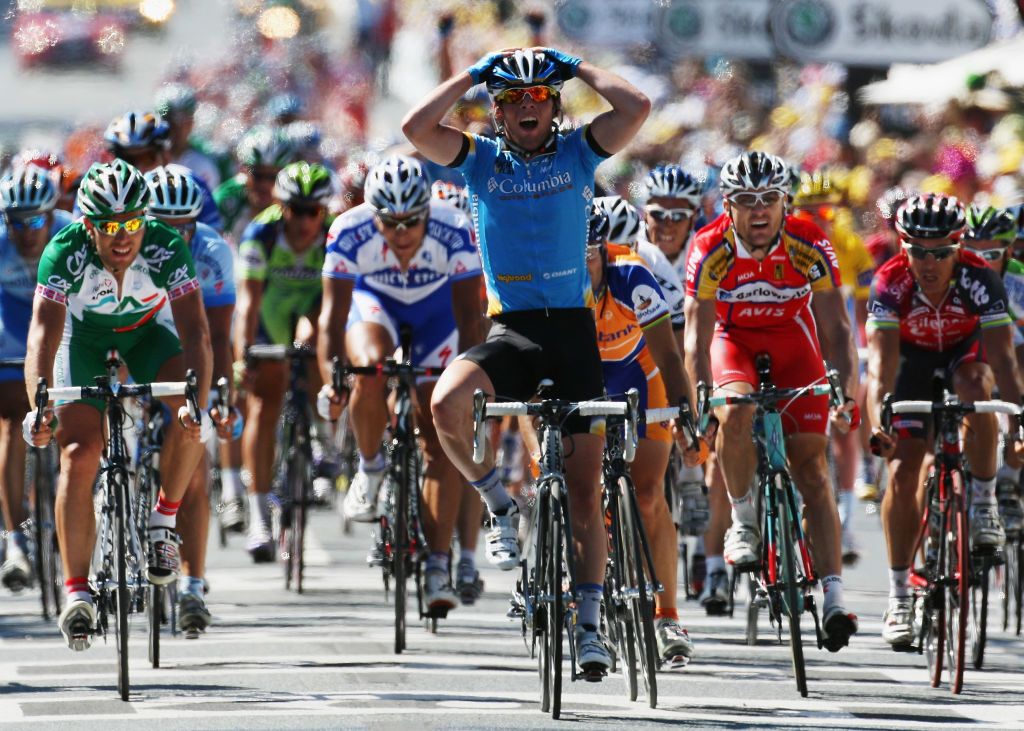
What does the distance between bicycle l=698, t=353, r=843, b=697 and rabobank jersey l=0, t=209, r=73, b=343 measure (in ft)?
14.2

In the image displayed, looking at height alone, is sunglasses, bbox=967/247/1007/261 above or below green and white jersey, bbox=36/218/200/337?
above

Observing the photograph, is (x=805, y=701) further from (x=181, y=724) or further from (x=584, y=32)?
(x=584, y=32)

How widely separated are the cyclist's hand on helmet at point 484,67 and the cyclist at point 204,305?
1.98 meters

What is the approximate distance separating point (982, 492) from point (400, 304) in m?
3.42

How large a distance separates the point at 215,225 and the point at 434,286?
209cm

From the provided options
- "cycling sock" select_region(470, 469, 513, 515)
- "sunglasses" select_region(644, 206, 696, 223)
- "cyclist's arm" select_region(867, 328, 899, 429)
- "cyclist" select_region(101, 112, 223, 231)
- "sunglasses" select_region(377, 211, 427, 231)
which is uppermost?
"cyclist" select_region(101, 112, 223, 231)

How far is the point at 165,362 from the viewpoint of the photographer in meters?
10.3

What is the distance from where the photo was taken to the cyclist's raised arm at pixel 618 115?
8711mm

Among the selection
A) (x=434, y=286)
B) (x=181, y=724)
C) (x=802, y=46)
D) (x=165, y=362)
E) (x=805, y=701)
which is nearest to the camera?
(x=181, y=724)

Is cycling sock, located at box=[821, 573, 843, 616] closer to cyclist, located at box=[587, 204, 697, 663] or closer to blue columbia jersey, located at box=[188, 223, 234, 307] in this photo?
cyclist, located at box=[587, 204, 697, 663]

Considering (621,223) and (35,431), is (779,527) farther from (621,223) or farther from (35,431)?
(35,431)

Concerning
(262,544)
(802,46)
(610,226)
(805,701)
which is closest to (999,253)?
(610,226)

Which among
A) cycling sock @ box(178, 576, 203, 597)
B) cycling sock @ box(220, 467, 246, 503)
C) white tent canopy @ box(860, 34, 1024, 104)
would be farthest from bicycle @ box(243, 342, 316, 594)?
white tent canopy @ box(860, 34, 1024, 104)

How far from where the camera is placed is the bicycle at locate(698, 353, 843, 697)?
9336 mm
